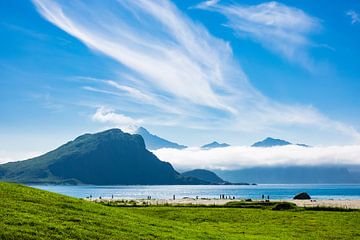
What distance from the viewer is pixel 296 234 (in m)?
40.2

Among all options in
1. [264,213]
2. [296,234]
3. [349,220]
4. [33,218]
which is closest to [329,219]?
[349,220]

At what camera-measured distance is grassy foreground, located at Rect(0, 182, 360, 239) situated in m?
24.2

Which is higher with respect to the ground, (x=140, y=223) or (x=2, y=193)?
(x=2, y=193)

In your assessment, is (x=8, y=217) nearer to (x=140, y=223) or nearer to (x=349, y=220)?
(x=140, y=223)

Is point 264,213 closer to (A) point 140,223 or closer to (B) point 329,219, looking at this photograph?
(B) point 329,219

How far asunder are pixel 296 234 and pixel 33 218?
25729mm

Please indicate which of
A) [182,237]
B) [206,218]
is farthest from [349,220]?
[182,237]

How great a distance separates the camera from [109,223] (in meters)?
29.1

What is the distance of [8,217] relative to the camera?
80.7 ft

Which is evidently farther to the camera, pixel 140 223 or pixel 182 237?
pixel 140 223

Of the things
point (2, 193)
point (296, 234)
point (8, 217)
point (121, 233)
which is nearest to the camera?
point (8, 217)

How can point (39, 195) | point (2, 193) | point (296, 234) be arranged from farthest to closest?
point (296, 234) → point (39, 195) → point (2, 193)

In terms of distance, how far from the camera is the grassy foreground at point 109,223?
24.2 meters

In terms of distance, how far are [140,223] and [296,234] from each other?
55.3 ft
